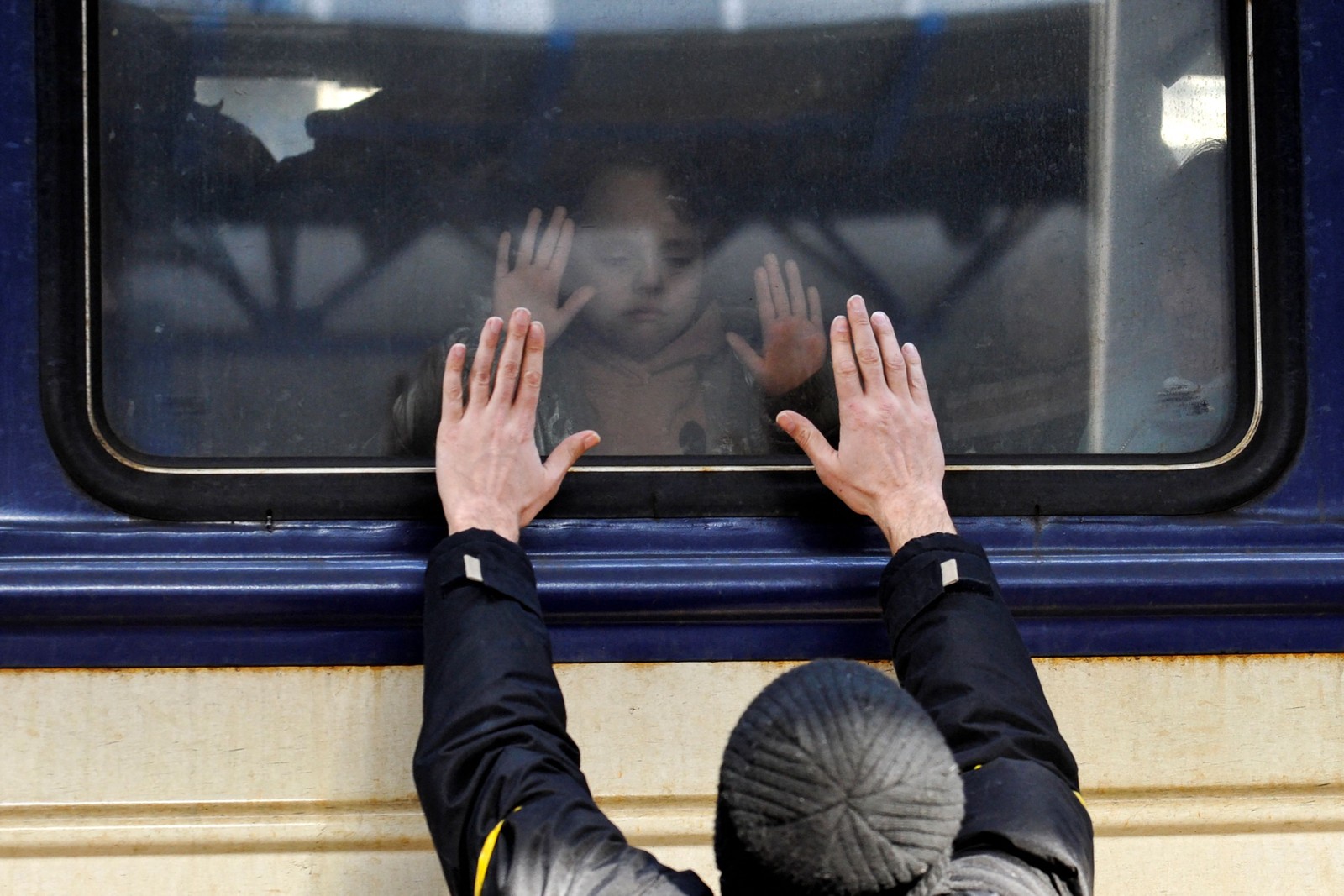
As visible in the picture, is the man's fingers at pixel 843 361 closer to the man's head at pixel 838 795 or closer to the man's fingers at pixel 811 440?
the man's fingers at pixel 811 440

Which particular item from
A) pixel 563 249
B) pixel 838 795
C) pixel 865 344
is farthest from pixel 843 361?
pixel 838 795

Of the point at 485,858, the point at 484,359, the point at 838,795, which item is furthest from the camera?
the point at 484,359

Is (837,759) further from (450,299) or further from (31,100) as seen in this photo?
(31,100)

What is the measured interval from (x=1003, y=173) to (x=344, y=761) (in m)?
0.95

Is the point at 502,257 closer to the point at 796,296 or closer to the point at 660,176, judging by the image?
the point at 660,176

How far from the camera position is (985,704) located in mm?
1160

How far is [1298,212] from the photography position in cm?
132

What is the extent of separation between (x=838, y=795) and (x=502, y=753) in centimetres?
37

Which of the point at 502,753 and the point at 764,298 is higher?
the point at 764,298

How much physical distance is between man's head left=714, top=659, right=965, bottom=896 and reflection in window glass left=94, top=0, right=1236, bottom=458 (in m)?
0.49

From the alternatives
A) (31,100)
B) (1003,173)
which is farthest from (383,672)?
(1003,173)

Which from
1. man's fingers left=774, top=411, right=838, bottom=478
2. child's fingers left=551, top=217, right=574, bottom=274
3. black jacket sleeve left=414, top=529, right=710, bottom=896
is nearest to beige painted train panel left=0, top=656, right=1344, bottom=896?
black jacket sleeve left=414, top=529, right=710, bottom=896

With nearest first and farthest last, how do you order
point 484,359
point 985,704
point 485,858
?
1. point 485,858
2. point 985,704
3. point 484,359

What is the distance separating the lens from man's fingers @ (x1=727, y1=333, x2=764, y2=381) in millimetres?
1327
